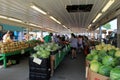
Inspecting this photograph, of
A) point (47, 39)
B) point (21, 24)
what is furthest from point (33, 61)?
point (21, 24)

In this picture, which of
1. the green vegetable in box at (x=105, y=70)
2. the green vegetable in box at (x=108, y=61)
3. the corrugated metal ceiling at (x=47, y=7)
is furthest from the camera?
the corrugated metal ceiling at (x=47, y=7)

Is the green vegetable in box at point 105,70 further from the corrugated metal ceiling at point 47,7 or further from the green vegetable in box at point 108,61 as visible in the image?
the corrugated metal ceiling at point 47,7

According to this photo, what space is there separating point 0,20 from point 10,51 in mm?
3688

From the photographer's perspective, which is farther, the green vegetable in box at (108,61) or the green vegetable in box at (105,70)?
the green vegetable in box at (108,61)

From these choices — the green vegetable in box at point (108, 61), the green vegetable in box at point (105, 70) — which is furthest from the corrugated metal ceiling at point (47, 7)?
the green vegetable in box at point (105, 70)

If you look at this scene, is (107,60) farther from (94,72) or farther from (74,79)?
(74,79)

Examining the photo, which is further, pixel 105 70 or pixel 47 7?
pixel 47 7

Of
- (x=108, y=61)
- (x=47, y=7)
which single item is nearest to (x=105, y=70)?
(x=108, y=61)

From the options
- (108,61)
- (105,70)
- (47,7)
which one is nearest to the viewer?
(105,70)

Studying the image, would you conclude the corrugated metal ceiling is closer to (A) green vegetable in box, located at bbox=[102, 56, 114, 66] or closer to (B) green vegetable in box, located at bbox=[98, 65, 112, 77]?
(A) green vegetable in box, located at bbox=[102, 56, 114, 66]

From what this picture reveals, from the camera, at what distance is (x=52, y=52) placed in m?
6.11

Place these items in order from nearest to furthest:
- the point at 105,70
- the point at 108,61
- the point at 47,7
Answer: the point at 105,70, the point at 108,61, the point at 47,7

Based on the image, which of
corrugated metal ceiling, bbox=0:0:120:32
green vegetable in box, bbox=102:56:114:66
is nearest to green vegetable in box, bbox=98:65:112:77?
green vegetable in box, bbox=102:56:114:66

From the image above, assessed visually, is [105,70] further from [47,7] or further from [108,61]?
[47,7]
